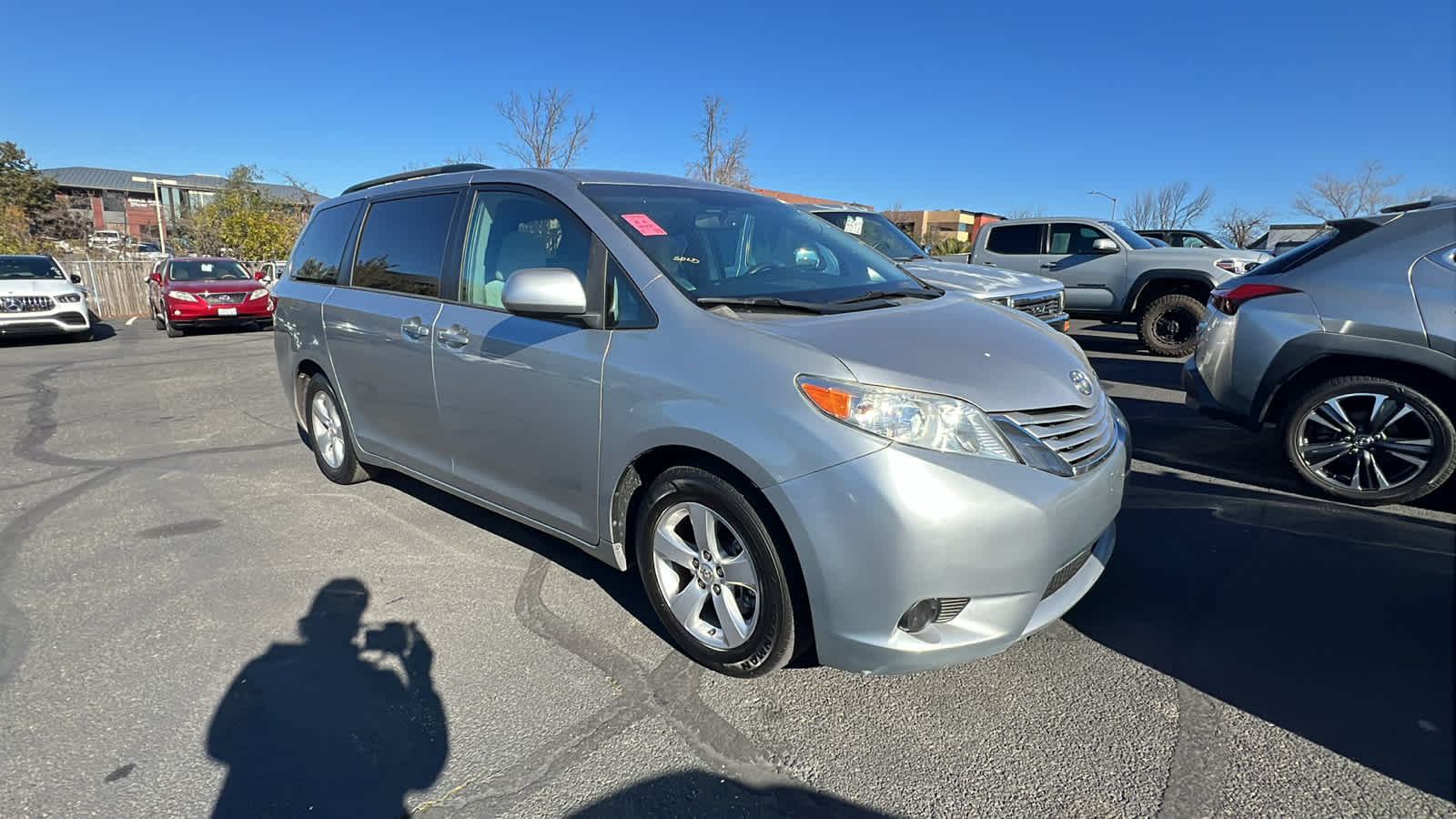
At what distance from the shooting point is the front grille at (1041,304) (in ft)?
22.8

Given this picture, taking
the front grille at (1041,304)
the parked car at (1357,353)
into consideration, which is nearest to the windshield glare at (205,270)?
the front grille at (1041,304)

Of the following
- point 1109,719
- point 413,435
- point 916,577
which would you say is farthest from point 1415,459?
point 413,435

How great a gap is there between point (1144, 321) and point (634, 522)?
9533 mm

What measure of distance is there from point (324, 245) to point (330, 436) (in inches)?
48.1

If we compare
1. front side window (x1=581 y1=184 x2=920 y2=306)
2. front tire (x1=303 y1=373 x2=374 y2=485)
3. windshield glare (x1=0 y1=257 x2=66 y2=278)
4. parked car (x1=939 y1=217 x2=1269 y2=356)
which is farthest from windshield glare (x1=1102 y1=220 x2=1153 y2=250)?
windshield glare (x1=0 y1=257 x2=66 y2=278)

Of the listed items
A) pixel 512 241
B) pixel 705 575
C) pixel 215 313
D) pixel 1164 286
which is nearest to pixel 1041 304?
pixel 1164 286

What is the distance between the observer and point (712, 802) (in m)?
2.19

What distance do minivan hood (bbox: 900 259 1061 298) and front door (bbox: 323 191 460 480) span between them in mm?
4282

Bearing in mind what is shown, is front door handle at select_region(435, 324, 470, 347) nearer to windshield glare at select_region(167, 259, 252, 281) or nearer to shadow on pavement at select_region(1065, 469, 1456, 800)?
shadow on pavement at select_region(1065, 469, 1456, 800)

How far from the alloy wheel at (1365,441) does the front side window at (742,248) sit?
96.9 inches

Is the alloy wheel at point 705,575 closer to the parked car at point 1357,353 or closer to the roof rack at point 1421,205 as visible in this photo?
the parked car at point 1357,353

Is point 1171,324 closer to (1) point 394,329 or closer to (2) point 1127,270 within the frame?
(2) point 1127,270

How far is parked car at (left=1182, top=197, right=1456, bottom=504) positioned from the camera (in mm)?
3871

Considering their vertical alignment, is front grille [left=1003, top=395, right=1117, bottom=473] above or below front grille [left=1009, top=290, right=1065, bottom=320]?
below
